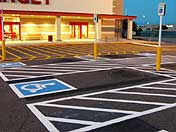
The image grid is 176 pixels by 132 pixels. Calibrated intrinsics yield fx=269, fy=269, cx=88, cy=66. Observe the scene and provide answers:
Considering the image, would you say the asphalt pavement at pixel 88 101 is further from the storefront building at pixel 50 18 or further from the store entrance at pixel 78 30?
the store entrance at pixel 78 30

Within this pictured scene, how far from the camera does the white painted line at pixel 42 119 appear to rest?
5535 mm

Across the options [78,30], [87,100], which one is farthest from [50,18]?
[87,100]

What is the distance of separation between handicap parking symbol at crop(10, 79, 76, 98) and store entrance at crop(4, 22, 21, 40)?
2341 centimetres

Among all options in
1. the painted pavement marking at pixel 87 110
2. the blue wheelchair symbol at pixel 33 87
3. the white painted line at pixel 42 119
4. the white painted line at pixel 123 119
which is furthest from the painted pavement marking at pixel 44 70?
the white painted line at pixel 123 119

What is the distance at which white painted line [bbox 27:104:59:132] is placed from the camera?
18.2 feet

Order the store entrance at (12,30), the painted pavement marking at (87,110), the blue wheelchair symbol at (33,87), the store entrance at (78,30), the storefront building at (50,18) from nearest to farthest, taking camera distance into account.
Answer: the painted pavement marking at (87,110)
the blue wheelchair symbol at (33,87)
the storefront building at (50,18)
the store entrance at (12,30)
the store entrance at (78,30)

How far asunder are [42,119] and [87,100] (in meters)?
1.86

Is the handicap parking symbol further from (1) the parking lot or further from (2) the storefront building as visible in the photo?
(2) the storefront building

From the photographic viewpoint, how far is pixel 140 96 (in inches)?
317

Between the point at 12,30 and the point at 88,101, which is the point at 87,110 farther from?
the point at 12,30

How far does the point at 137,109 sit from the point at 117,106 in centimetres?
54

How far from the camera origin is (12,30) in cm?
3231

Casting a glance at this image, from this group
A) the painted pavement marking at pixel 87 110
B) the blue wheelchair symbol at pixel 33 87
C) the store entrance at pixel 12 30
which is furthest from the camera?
the store entrance at pixel 12 30

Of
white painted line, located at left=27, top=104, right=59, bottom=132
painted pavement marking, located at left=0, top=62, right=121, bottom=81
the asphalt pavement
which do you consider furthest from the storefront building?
white painted line, located at left=27, top=104, right=59, bottom=132
